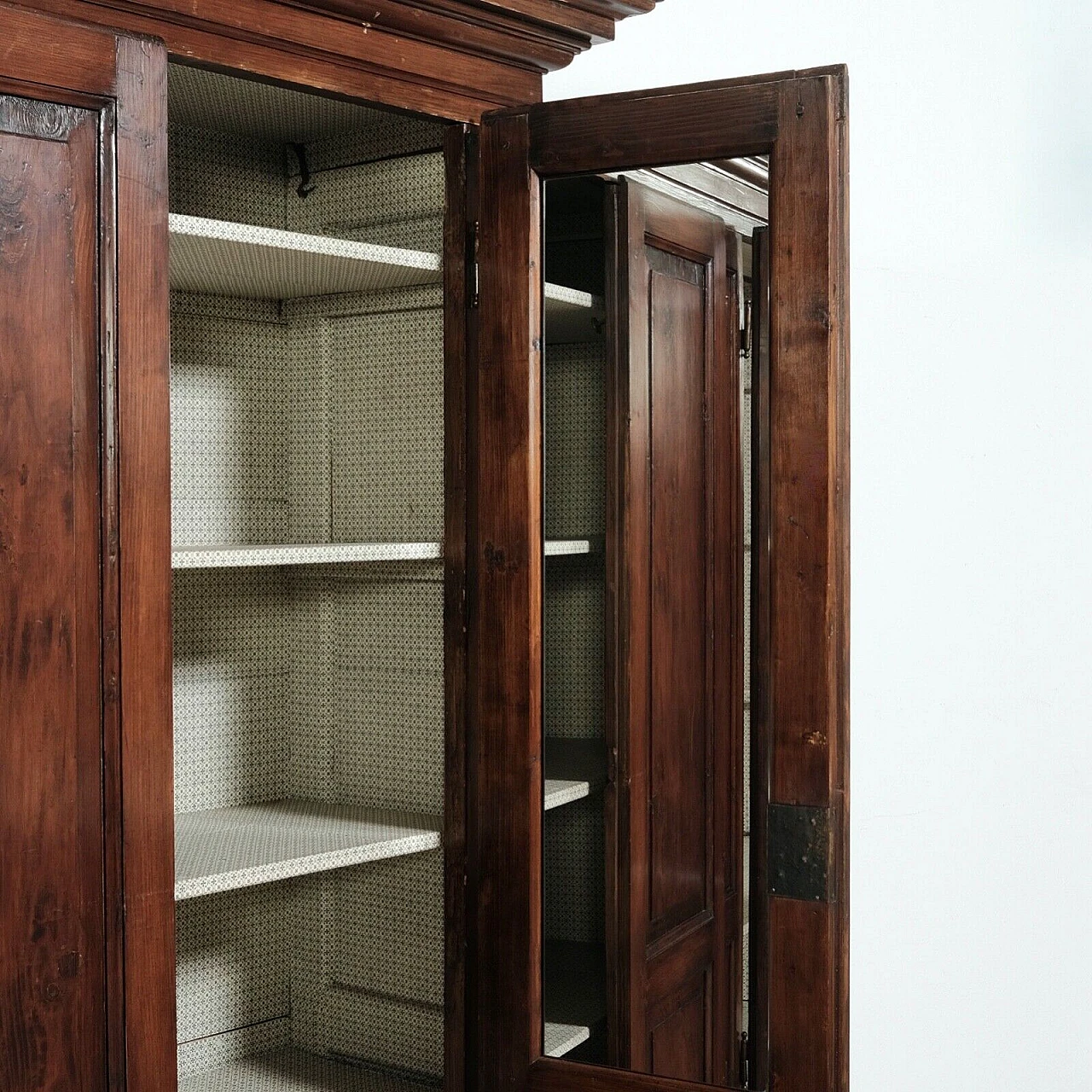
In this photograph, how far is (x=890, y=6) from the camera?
9.63 feet

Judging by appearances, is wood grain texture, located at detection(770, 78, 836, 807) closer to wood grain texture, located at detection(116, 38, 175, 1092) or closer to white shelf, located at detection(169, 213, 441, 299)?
white shelf, located at detection(169, 213, 441, 299)

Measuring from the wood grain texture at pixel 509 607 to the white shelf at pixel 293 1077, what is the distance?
293mm

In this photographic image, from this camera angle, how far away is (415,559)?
1.79 metres

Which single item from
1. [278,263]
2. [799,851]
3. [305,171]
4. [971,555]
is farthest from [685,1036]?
[971,555]

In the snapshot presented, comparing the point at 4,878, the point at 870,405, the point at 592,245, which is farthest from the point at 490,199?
the point at 870,405

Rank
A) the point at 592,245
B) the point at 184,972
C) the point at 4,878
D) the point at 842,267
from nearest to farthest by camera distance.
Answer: the point at 4,878 < the point at 842,267 < the point at 592,245 < the point at 184,972

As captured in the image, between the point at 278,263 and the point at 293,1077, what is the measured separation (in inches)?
46.7

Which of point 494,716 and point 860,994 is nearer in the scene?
point 494,716

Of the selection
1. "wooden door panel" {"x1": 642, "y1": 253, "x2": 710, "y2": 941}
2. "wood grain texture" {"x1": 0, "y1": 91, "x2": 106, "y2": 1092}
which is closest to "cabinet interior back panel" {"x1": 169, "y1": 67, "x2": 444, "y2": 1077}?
"wooden door panel" {"x1": 642, "y1": 253, "x2": 710, "y2": 941}

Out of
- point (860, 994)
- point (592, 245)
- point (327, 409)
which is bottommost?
point (860, 994)

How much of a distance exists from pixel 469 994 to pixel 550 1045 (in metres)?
0.13

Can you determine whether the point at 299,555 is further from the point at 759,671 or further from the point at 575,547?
the point at 759,671

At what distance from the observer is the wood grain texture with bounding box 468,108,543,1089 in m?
1.68

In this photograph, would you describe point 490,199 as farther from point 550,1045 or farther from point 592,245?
point 550,1045
